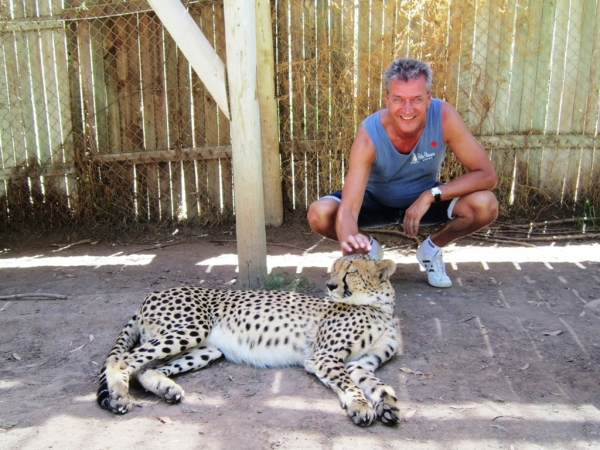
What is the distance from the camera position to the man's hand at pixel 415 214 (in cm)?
338

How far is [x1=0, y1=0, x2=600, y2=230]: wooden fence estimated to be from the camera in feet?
16.8

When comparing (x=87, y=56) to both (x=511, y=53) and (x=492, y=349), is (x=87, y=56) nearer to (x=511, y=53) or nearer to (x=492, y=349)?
(x=511, y=53)

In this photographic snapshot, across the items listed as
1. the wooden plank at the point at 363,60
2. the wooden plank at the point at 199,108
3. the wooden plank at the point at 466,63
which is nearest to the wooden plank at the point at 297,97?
the wooden plank at the point at 363,60

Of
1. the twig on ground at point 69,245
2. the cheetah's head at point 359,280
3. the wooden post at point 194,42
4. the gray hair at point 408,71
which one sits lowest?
the twig on ground at point 69,245

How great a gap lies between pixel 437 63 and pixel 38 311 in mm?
3734

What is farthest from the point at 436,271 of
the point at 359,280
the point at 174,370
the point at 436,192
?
the point at 174,370

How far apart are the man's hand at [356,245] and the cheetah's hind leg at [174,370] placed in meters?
0.84

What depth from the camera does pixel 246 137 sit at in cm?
353

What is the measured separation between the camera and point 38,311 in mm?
3527

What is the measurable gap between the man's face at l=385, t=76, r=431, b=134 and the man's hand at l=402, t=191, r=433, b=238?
0.42 m

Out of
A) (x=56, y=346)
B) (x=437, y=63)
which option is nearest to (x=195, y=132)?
(x=437, y=63)

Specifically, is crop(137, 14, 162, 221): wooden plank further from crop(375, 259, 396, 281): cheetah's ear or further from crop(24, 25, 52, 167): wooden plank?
crop(375, 259, 396, 281): cheetah's ear

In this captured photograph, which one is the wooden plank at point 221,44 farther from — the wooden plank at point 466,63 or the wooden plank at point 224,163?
the wooden plank at point 466,63

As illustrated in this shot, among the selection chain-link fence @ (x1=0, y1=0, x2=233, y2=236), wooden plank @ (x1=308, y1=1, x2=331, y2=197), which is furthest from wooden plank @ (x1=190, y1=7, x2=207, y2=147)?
wooden plank @ (x1=308, y1=1, x2=331, y2=197)
